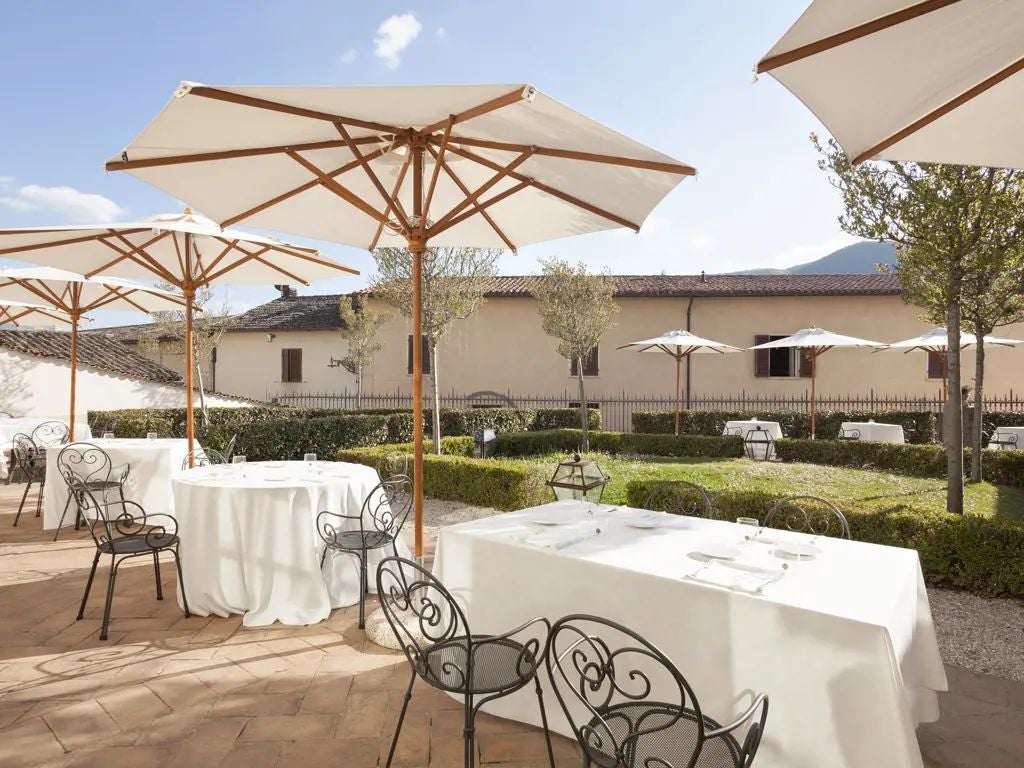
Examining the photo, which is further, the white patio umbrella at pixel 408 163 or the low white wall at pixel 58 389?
the low white wall at pixel 58 389

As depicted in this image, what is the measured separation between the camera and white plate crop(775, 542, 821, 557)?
2846 millimetres

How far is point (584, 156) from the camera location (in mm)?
3559

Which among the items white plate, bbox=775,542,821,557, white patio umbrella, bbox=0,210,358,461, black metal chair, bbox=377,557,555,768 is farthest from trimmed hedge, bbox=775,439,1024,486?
black metal chair, bbox=377,557,555,768

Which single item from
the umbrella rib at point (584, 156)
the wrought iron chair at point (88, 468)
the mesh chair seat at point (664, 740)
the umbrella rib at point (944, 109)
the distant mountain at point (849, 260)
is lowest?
the mesh chair seat at point (664, 740)

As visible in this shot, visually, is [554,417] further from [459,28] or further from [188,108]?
[188,108]

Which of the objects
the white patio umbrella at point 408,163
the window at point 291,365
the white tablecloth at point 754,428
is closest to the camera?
the white patio umbrella at point 408,163

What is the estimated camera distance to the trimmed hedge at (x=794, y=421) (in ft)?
45.2

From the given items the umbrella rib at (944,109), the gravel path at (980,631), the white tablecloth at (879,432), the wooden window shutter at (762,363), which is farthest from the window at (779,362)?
the umbrella rib at (944,109)

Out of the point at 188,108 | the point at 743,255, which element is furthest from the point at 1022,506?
the point at 743,255

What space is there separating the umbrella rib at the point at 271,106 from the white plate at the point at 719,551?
2.79 metres

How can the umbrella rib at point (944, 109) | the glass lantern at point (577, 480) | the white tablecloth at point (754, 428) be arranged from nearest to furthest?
the umbrella rib at point (944, 109), the glass lantern at point (577, 480), the white tablecloth at point (754, 428)

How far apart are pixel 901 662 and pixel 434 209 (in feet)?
14.1

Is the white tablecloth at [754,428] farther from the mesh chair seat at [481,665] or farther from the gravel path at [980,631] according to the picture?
the mesh chair seat at [481,665]

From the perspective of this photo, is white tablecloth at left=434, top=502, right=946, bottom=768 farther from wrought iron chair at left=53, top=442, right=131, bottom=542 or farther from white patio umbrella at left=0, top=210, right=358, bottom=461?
wrought iron chair at left=53, top=442, right=131, bottom=542
